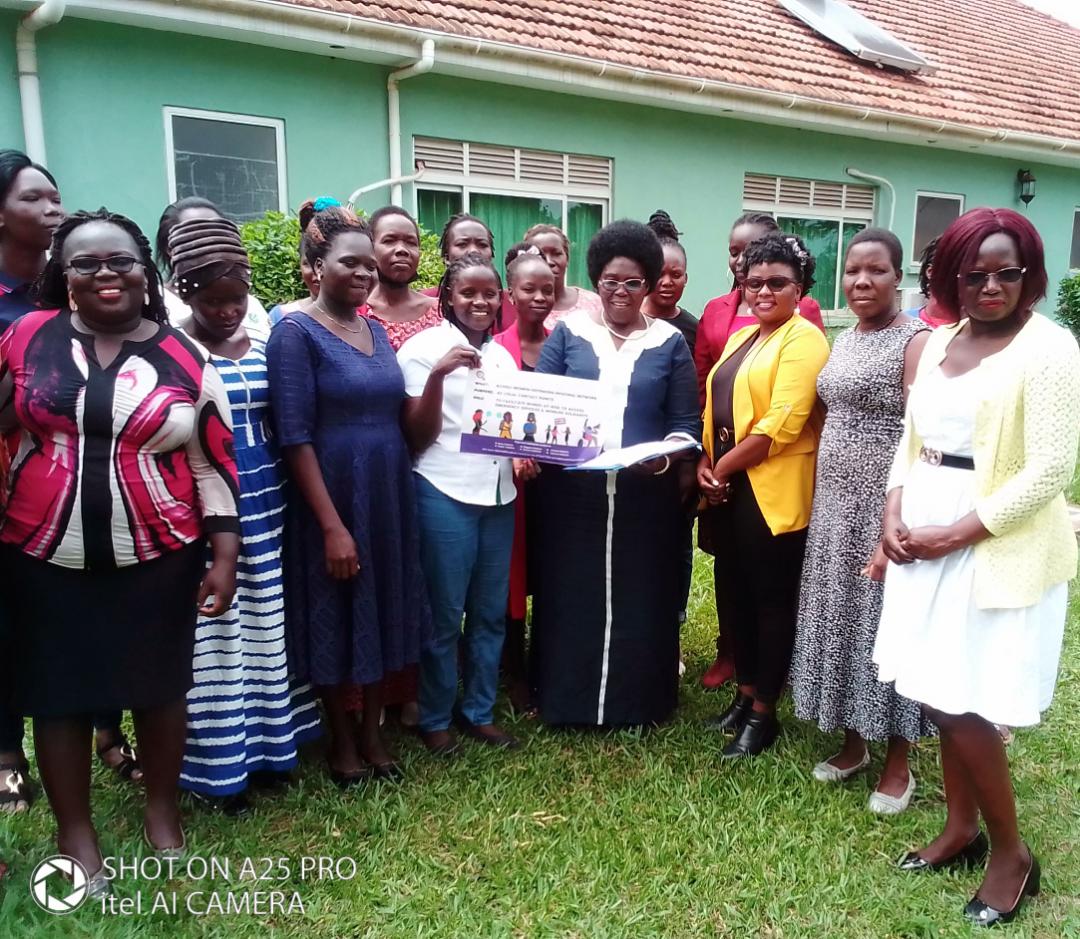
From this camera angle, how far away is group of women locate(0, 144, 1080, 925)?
2348mm

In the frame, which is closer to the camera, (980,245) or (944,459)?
(980,245)

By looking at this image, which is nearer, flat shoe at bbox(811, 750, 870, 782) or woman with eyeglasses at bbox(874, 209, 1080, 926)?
woman with eyeglasses at bbox(874, 209, 1080, 926)

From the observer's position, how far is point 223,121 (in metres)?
6.97

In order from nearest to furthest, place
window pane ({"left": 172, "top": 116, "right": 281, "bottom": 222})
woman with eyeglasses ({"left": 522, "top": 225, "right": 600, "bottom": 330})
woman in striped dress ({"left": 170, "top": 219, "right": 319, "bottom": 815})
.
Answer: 1. woman in striped dress ({"left": 170, "top": 219, "right": 319, "bottom": 815})
2. woman with eyeglasses ({"left": 522, "top": 225, "right": 600, "bottom": 330})
3. window pane ({"left": 172, "top": 116, "right": 281, "bottom": 222})

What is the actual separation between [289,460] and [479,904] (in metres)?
1.49

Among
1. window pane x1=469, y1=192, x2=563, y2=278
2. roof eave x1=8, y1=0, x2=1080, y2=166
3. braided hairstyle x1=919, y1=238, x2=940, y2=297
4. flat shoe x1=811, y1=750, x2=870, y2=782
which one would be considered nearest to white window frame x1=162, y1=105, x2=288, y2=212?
roof eave x1=8, y1=0, x2=1080, y2=166

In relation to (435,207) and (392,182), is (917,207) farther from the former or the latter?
(392,182)

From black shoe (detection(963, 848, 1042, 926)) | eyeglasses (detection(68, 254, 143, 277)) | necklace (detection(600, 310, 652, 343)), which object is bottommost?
black shoe (detection(963, 848, 1042, 926))

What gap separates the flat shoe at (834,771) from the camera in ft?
10.8

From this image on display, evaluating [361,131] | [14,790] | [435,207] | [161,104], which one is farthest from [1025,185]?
[14,790]

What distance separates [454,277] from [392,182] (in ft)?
15.5

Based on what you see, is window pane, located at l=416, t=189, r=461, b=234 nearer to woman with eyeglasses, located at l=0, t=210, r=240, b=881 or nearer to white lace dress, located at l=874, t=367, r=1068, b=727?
woman with eyeglasses, located at l=0, t=210, r=240, b=881

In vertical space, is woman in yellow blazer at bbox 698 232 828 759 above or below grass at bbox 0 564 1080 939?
above

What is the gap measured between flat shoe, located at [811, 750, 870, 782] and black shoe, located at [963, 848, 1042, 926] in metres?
0.72
